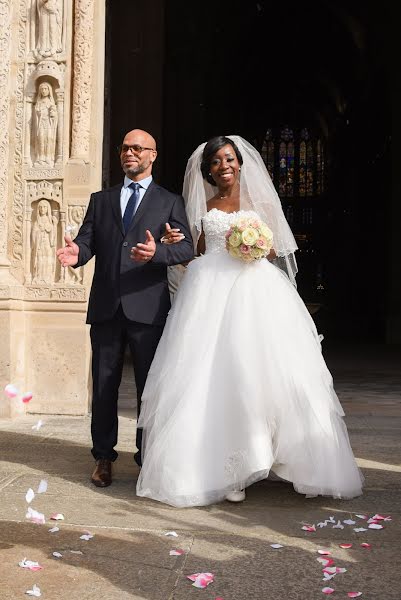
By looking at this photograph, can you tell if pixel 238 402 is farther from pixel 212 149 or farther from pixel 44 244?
pixel 44 244

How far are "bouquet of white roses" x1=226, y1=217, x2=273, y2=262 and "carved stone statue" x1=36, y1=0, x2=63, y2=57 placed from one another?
3966mm

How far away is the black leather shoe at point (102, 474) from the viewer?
484 cm

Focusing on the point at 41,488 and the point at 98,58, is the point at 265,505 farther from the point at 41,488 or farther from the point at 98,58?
the point at 98,58

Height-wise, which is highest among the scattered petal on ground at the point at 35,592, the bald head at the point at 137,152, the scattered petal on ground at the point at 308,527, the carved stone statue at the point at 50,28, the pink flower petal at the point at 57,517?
the carved stone statue at the point at 50,28

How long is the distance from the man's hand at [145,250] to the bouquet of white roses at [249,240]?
0.50 metres

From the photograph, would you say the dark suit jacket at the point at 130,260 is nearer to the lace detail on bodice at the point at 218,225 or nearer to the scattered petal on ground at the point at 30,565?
the lace detail on bodice at the point at 218,225

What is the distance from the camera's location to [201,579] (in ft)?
10.2

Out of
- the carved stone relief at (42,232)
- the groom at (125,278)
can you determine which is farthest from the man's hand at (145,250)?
the carved stone relief at (42,232)

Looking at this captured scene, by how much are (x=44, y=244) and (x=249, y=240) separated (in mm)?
3595

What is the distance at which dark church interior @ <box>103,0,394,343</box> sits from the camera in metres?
15.3

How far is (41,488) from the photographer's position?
13.8 feet

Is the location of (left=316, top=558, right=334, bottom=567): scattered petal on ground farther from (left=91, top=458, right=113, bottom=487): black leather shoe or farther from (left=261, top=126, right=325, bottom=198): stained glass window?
(left=261, top=126, right=325, bottom=198): stained glass window

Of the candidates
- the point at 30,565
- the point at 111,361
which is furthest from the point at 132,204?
the point at 30,565

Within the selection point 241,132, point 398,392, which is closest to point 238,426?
point 398,392
